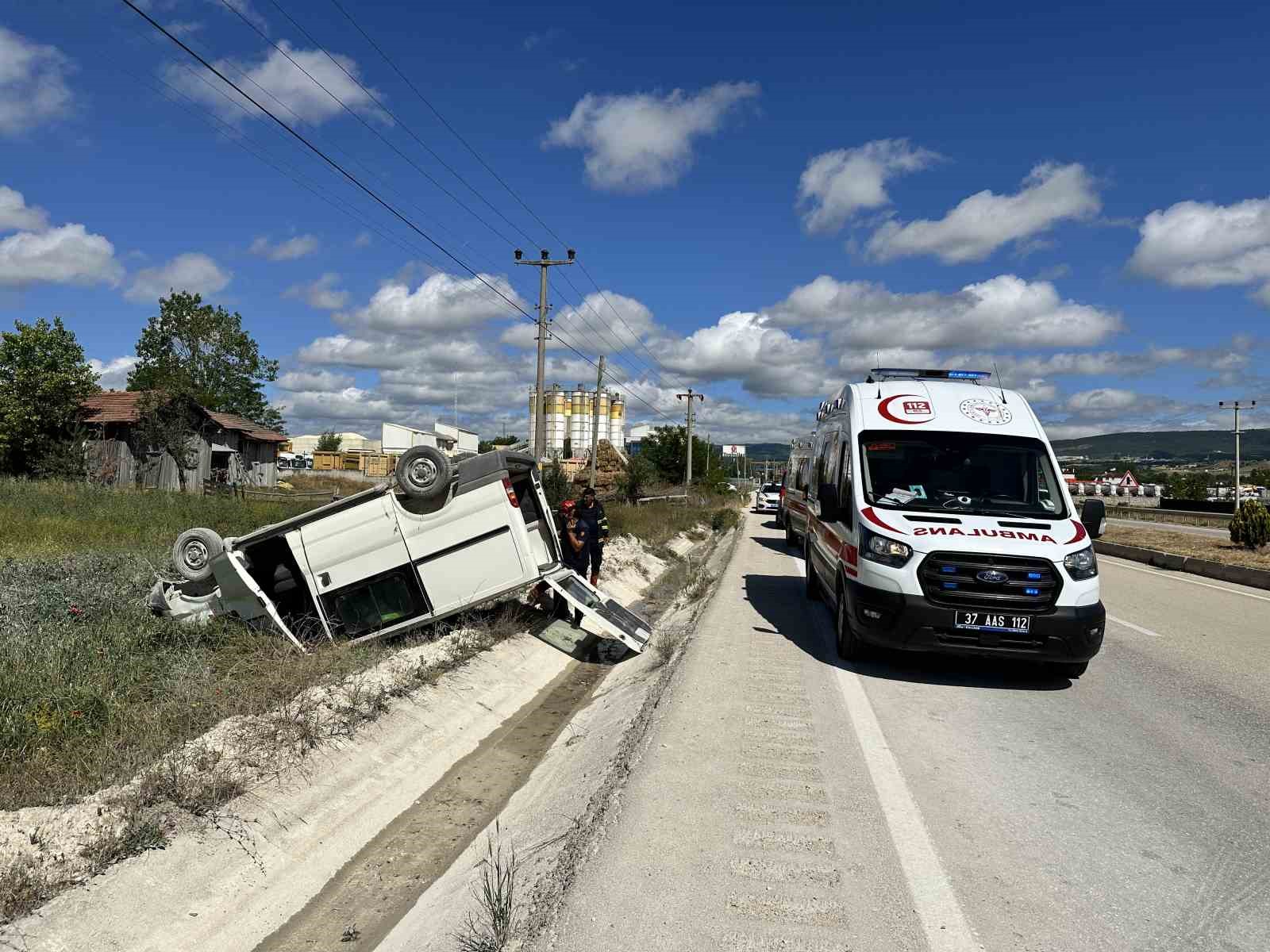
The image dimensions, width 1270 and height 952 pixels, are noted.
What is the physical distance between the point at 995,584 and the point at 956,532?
540 millimetres

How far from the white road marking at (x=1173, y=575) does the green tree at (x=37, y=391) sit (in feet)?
120

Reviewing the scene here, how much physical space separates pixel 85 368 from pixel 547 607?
35.7 m

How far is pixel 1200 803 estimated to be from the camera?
4875 millimetres

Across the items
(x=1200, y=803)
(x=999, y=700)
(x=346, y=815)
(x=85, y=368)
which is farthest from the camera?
(x=85, y=368)

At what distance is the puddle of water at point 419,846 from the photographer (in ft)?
14.1

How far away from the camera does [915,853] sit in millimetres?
4160

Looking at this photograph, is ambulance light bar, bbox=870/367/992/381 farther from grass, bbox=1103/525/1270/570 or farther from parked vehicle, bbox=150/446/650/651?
grass, bbox=1103/525/1270/570

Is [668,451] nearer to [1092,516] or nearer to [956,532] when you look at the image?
[1092,516]

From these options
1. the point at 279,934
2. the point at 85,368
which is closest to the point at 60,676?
the point at 279,934

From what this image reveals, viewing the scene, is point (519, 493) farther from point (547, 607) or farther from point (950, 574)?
point (950, 574)

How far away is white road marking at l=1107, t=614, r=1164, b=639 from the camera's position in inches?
414

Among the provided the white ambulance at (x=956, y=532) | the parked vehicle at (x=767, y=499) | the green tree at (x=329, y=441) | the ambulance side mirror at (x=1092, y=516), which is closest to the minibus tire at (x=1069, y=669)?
the white ambulance at (x=956, y=532)

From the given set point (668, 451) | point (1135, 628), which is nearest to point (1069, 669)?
point (1135, 628)

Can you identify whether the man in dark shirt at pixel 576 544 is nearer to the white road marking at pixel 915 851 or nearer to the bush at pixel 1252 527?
the white road marking at pixel 915 851
